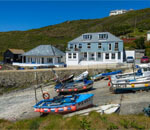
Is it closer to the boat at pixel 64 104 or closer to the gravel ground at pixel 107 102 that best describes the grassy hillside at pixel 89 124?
the boat at pixel 64 104

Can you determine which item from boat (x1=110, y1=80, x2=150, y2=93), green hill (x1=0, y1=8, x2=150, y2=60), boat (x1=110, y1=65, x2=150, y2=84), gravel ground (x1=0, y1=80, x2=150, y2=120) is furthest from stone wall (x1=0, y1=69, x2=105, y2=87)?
green hill (x1=0, y1=8, x2=150, y2=60)

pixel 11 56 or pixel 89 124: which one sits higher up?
pixel 11 56

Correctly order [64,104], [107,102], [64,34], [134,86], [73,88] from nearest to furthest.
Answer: [64,104]
[107,102]
[134,86]
[73,88]
[64,34]

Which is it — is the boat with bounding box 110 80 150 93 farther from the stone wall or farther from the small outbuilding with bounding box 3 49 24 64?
the small outbuilding with bounding box 3 49 24 64

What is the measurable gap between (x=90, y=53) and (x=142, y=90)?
23.5 m

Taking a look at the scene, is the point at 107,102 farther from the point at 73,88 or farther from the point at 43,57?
the point at 43,57

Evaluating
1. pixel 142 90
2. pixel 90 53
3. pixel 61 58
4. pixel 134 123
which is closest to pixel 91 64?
pixel 90 53

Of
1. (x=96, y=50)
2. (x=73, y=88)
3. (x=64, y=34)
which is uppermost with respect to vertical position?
(x=64, y=34)

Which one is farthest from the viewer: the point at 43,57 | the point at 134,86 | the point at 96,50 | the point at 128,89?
the point at 43,57

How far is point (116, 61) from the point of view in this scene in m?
42.3

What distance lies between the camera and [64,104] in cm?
1702

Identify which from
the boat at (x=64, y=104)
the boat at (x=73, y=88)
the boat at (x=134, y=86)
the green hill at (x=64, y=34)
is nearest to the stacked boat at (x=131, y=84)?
the boat at (x=134, y=86)

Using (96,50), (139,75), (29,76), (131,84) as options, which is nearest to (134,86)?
(131,84)

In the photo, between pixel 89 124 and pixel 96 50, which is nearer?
pixel 89 124
